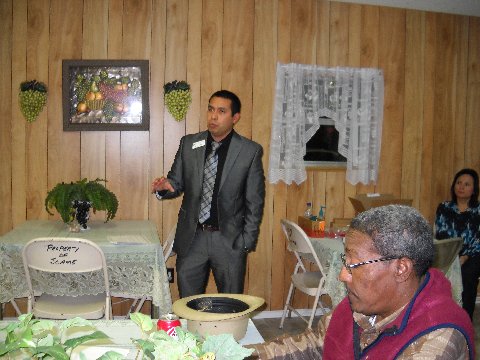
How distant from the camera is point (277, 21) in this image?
4.18 meters

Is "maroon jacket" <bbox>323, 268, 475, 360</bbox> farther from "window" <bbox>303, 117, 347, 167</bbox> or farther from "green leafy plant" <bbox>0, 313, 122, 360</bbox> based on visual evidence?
"window" <bbox>303, 117, 347, 167</bbox>

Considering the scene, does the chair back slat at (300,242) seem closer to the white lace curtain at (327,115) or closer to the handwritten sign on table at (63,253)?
the white lace curtain at (327,115)

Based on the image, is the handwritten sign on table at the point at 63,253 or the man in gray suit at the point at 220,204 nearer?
the handwritten sign on table at the point at 63,253

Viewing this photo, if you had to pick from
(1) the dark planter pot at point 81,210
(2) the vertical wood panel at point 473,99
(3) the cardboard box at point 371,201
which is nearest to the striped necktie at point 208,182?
(1) the dark planter pot at point 81,210

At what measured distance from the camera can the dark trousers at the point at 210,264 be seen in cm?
319

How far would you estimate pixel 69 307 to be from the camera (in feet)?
9.18

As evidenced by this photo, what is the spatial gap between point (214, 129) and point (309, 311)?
2082mm

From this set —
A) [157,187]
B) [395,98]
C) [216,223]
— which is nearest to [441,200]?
[395,98]

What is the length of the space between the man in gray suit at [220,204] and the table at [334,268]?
56 cm

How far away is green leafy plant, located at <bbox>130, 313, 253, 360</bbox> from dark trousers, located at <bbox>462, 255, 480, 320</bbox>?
3533mm

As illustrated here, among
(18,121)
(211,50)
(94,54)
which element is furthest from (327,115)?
(18,121)

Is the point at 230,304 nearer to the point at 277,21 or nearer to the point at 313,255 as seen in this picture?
the point at 313,255

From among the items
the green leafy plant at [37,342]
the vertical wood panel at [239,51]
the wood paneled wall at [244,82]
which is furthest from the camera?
the vertical wood panel at [239,51]

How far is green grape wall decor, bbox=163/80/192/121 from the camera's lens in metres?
3.94
